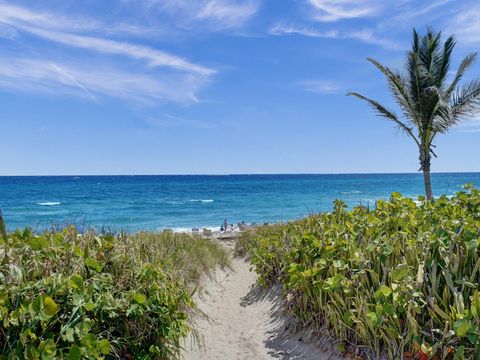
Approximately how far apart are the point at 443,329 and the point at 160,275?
113 inches

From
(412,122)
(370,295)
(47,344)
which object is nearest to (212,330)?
(370,295)

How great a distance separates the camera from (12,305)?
3.10 metres

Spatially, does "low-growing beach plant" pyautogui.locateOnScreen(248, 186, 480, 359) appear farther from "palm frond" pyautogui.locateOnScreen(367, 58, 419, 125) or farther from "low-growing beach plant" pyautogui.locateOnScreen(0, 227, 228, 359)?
"palm frond" pyautogui.locateOnScreen(367, 58, 419, 125)

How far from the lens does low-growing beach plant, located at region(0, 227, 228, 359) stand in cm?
304

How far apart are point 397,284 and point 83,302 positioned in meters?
2.93

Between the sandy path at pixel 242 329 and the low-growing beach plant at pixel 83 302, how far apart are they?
0.87m

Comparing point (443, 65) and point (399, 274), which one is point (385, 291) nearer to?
point (399, 274)

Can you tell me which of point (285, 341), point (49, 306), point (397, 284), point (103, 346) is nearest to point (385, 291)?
point (397, 284)

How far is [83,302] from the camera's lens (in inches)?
130

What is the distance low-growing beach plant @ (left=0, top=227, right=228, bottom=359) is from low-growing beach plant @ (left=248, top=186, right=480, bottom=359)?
5.77 ft

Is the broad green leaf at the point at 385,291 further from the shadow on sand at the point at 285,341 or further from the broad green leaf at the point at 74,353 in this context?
A: the broad green leaf at the point at 74,353

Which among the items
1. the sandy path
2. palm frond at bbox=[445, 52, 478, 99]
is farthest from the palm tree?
the sandy path

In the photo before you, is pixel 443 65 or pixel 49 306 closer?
pixel 49 306

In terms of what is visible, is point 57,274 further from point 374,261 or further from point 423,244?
point 423,244
